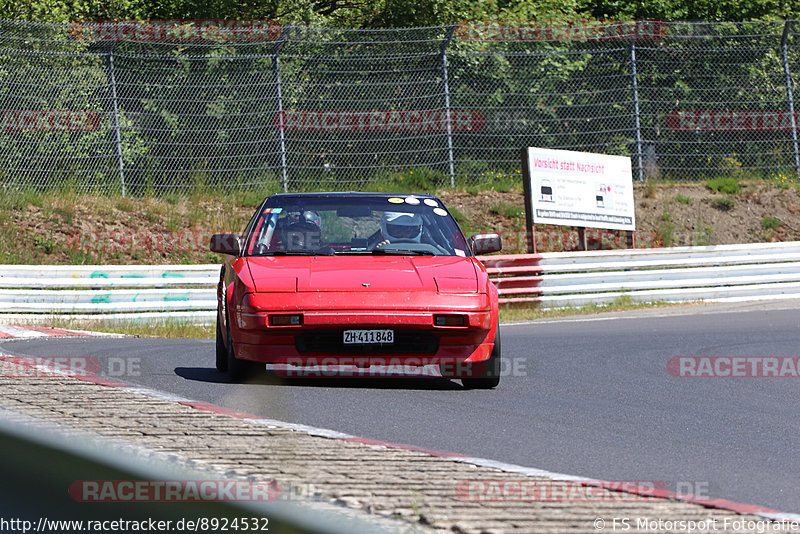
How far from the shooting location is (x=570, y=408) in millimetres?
7852

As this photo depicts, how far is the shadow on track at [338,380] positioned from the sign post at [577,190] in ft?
39.6

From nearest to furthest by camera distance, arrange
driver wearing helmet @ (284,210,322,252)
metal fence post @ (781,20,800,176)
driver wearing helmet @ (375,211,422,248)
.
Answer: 1. driver wearing helmet @ (284,210,322,252)
2. driver wearing helmet @ (375,211,422,248)
3. metal fence post @ (781,20,800,176)

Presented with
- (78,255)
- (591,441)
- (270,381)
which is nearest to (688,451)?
(591,441)

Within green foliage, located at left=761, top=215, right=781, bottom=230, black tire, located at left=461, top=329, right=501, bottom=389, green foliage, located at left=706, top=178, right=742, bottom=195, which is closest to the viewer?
black tire, located at left=461, top=329, right=501, bottom=389

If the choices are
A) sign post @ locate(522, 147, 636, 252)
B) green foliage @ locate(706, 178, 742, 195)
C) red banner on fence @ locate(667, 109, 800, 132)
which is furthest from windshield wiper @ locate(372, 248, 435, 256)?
green foliage @ locate(706, 178, 742, 195)

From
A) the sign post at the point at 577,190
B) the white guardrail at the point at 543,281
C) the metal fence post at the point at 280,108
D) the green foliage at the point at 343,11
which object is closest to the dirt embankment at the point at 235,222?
the metal fence post at the point at 280,108

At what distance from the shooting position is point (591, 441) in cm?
652

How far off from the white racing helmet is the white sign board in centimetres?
1216

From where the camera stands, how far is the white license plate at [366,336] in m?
7.99

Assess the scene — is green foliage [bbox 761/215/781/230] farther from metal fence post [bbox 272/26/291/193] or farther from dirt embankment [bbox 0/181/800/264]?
metal fence post [bbox 272/26/291/193]

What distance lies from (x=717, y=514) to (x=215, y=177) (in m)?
18.7

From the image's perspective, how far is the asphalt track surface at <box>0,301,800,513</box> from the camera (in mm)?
5828

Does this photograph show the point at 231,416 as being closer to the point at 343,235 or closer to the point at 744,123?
the point at 343,235

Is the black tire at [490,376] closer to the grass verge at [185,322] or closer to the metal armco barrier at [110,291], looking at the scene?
the grass verge at [185,322]
